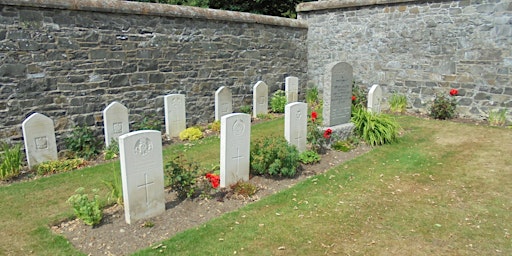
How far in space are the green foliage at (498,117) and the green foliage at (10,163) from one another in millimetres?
11427

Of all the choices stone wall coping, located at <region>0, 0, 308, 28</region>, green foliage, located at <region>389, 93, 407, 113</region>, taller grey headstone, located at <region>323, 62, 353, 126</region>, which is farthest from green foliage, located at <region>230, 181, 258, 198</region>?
green foliage, located at <region>389, 93, 407, 113</region>

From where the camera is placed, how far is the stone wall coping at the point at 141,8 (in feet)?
24.5

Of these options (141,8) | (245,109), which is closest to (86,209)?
(141,8)

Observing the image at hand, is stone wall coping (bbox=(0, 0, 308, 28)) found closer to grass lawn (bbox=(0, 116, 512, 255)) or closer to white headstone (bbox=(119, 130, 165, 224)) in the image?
grass lawn (bbox=(0, 116, 512, 255))

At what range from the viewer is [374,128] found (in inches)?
331

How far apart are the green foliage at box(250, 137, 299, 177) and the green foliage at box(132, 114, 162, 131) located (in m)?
3.60

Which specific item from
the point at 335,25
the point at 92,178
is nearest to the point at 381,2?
the point at 335,25

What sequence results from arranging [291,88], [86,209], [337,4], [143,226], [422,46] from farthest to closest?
1. [337,4]
2. [291,88]
3. [422,46]
4. [143,226]
5. [86,209]

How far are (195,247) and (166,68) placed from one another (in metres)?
6.46

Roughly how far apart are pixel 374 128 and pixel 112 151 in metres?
5.89

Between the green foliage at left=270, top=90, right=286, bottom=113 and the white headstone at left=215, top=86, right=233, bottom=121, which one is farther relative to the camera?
the green foliage at left=270, top=90, right=286, bottom=113

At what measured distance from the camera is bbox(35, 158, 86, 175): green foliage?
22.9 ft

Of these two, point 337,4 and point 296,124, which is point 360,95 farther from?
point 296,124

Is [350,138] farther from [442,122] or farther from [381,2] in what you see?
[381,2]
